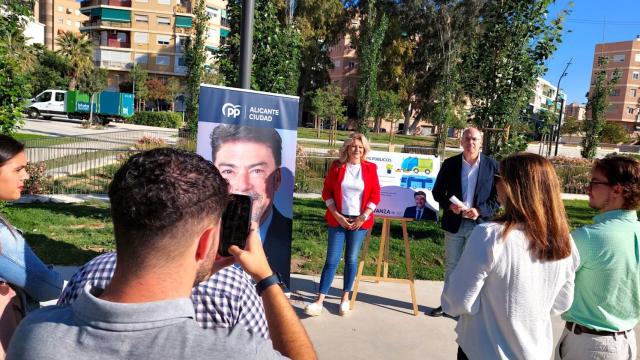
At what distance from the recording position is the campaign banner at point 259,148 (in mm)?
4328

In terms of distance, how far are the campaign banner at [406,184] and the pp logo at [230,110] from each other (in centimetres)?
154

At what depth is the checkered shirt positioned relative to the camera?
1348 millimetres

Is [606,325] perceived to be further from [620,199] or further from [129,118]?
[129,118]

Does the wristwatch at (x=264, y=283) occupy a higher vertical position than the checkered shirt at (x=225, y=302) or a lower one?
higher

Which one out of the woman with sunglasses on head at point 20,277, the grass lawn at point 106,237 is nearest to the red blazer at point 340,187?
the grass lawn at point 106,237

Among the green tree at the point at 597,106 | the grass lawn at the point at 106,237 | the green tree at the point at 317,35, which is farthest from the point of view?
the green tree at the point at 317,35

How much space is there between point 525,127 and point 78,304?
7176 mm

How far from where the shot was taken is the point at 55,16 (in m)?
69.6

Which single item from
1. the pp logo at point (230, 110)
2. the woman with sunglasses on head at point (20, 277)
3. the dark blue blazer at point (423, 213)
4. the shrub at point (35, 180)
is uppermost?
the pp logo at point (230, 110)

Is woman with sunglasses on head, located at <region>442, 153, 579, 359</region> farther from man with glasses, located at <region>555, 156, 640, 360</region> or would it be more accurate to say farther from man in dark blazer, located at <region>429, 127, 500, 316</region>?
man in dark blazer, located at <region>429, 127, 500, 316</region>

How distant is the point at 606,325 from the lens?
225 centimetres

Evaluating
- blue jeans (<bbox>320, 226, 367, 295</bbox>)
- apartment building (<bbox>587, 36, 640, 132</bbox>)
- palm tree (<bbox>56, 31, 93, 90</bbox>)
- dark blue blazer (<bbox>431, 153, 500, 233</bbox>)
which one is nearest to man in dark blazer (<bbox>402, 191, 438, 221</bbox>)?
dark blue blazer (<bbox>431, 153, 500, 233</bbox>)

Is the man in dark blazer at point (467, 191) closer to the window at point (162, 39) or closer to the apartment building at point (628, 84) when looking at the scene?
the window at point (162, 39)

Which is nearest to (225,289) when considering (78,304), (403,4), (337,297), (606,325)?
(78,304)
